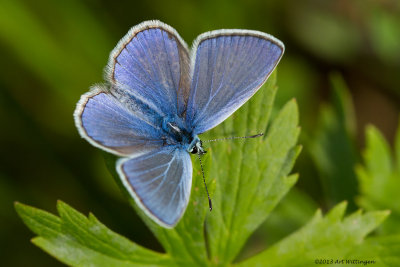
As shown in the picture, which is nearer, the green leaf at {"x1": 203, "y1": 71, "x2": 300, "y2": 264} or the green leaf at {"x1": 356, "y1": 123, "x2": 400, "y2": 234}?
the green leaf at {"x1": 203, "y1": 71, "x2": 300, "y2": 264}

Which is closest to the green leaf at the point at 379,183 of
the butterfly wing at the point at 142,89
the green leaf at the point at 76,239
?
the butterfly wing at the point at 142,89

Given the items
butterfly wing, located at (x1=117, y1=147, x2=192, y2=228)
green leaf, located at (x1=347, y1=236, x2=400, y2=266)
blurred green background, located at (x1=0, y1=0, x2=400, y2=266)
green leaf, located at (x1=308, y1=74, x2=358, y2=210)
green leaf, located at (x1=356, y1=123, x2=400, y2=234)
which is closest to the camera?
butterfly wing, located at (x1=117, y1=147, x2=192, y2=228)

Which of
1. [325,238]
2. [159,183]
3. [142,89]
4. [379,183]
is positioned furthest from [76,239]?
[379,183]

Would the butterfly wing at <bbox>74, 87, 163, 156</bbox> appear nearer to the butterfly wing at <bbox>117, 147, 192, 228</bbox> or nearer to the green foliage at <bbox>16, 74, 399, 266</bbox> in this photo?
the butterfly wing at <bbox>117, 147, 192, 228</bbox>

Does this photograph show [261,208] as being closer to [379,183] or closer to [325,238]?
[325,238]

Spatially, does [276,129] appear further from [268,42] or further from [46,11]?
[46,11]

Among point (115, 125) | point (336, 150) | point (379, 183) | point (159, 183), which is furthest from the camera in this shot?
point (336, 150)

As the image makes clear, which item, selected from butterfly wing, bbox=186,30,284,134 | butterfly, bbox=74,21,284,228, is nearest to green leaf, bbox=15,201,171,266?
butterfly, bbox=74,21,284,228
